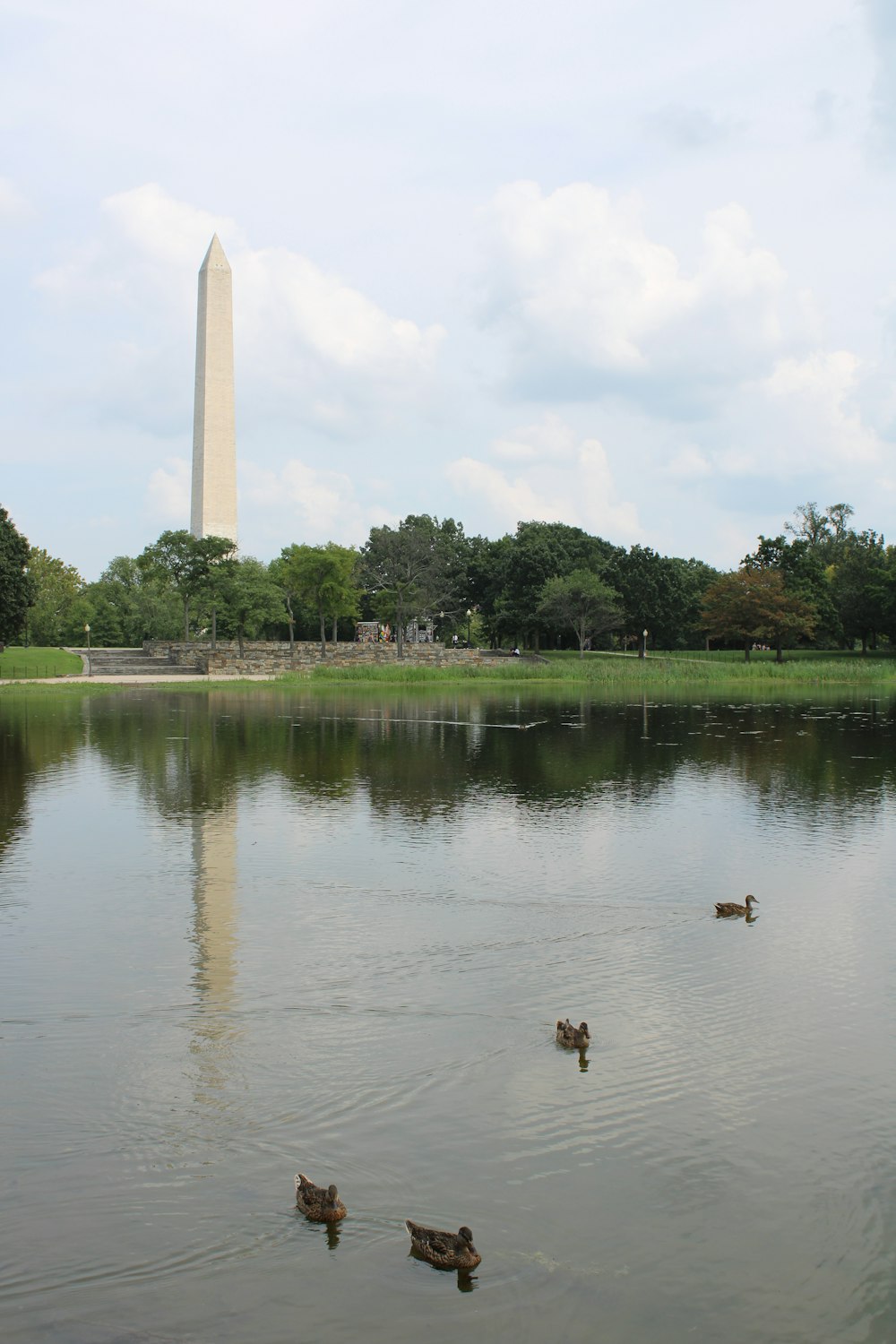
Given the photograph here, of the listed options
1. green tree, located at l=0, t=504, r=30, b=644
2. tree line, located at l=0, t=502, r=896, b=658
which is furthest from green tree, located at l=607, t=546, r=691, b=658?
green tree, located at l=0, t=504, r=30, b=644

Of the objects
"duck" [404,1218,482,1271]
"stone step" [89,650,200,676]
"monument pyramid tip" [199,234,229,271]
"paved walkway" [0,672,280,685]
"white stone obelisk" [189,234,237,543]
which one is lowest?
"duck" [404,1218,482,1271]

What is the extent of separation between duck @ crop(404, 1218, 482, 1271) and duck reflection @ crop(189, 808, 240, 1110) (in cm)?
185

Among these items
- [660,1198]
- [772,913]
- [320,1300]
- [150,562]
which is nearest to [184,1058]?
[320,1300]

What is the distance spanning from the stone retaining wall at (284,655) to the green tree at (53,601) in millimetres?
20106

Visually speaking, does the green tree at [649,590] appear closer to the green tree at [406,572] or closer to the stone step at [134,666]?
the green tree at [406,572]

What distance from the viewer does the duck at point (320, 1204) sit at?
213 inches

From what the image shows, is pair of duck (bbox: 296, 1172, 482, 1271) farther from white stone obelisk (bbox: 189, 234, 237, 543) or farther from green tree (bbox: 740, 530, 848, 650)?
green tree (bbox: 740, 530, 848, 650)

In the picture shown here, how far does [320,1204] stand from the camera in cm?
543

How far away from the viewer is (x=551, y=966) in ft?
30.0

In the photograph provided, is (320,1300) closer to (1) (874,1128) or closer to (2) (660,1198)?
(2) (660,1198)

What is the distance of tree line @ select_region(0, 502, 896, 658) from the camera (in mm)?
67938

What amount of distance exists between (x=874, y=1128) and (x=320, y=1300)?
3.27 metres

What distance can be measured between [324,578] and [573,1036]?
218 feet

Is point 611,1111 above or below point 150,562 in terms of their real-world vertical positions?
below
